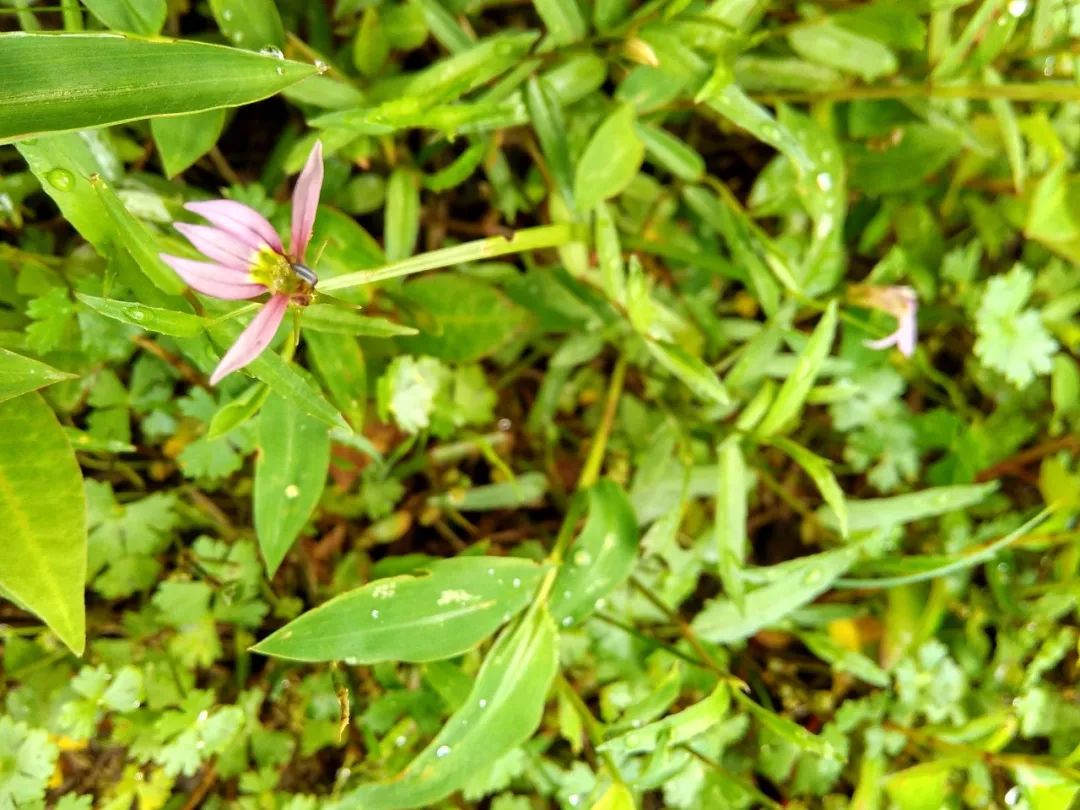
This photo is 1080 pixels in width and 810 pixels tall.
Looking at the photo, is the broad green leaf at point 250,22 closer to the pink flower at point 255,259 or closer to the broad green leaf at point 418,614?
the pink flower at point 255,259

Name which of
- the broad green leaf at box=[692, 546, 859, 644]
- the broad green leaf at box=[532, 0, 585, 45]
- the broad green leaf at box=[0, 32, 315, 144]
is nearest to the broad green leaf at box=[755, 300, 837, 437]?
the broad green leaf at box=[692, 546, 859, 644]

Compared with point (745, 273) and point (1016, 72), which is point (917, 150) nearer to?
point (1016, 72)

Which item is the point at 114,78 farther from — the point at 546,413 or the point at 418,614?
the point at 546,413

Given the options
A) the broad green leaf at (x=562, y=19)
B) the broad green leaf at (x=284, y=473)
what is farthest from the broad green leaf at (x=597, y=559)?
the broad green leaf at (x=562, y=19)

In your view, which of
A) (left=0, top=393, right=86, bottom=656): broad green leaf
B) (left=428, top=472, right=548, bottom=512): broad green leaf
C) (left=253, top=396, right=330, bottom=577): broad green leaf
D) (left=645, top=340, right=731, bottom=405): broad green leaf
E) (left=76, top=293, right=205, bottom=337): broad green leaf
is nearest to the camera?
(left=76, top=293, right=205, bottom=337): broad green leaf

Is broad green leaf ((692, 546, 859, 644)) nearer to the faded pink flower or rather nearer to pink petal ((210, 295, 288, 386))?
the faded pink flower
